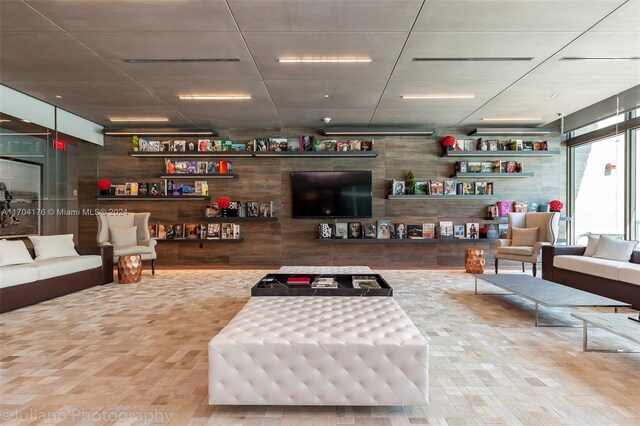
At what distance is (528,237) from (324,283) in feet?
15.9

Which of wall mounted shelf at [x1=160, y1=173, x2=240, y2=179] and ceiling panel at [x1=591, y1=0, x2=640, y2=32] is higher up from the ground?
ceiling panel at [x1=591, y1=0, x2=640, y2=32]

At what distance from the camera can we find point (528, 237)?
6461 mm

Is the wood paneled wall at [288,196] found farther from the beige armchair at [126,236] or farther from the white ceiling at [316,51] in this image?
the white ceiling at [316,51]

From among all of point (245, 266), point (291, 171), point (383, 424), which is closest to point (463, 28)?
point (383, 424)

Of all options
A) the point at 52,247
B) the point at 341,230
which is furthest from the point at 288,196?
the point at 52,247

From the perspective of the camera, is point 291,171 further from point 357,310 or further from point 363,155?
point 357,310

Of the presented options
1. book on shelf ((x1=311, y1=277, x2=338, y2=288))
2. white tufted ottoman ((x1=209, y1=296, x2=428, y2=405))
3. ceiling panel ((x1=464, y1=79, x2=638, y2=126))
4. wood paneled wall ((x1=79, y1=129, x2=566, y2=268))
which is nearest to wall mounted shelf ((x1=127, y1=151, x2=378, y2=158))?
wood paneled wall ((x1=79, y1=129, x2=566, y2=268))

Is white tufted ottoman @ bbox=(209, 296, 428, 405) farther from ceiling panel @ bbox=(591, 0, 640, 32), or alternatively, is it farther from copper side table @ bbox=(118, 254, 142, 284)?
copper side table @ bbox=(118, 254, 142, 284)

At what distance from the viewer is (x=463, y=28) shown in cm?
353

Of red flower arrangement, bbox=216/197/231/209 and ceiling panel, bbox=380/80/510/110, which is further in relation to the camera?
red flower arrangement, bbox=216/197/231/209

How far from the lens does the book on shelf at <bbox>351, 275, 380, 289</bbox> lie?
10.7ft

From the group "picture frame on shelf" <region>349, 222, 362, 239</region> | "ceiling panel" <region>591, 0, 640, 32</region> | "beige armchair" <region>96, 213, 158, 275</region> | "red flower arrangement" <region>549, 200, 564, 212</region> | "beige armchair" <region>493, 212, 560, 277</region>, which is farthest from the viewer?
"picture frame on shelf" <region>349, 222, 362, 239</region>

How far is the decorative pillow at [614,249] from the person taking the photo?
4664mm

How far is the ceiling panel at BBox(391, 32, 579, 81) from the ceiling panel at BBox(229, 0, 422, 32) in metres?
0.44
